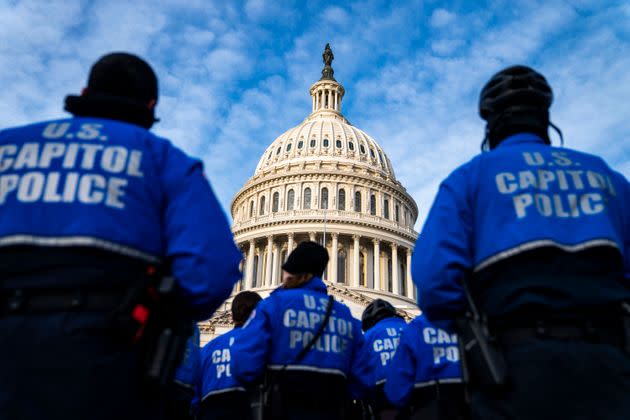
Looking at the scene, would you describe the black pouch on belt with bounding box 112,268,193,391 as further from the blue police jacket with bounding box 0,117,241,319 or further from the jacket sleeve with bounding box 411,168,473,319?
the jacket sleeve with bounding box 411,168,473,319

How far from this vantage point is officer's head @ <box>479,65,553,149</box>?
3.77 metres

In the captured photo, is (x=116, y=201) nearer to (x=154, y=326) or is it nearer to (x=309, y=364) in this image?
(x=154, y=326)

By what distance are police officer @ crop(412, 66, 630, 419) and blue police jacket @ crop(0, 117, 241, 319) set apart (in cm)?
126

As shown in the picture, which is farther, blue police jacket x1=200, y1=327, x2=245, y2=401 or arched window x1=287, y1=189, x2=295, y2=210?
arched window x1=287, y1=189, x2=295, y2=210

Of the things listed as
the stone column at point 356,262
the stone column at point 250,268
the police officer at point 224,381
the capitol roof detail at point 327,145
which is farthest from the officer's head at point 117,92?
the capitol roof detail at point 327,145

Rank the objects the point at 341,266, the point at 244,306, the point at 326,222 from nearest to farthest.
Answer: the point at 244,306 → the point at 326,222 → the point at 341,266

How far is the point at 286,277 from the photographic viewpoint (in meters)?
5.73

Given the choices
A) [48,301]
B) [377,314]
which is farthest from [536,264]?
[377,314]

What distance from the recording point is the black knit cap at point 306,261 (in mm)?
5609

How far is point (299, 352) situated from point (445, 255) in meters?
2.23

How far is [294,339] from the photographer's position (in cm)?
511

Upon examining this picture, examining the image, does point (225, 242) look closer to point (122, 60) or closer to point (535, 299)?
point (122, 60)

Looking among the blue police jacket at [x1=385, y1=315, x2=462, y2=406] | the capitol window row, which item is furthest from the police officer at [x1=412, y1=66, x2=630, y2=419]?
the capitol window row

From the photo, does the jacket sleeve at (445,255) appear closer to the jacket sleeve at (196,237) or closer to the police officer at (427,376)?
the jacket sleeve at (196,237)
